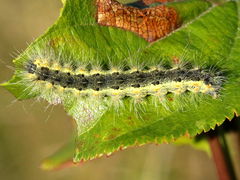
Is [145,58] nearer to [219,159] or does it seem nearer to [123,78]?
[123,78]

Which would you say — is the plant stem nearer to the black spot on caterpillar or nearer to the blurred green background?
the black spot on caterpillar

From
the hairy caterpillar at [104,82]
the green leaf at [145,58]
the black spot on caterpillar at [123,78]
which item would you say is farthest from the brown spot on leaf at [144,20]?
the black spot on caterpillar at [123,78]

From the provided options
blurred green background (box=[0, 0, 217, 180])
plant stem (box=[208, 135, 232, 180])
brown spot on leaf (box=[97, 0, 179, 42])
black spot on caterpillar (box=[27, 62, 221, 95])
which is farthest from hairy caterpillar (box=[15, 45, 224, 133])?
blurred green background (box=[0, 0, 217, 180])

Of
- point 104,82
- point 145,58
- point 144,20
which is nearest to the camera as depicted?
point 144,20

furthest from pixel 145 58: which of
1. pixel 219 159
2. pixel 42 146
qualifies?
pixel 42 146

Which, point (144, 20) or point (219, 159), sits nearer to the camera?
point (219, 159)

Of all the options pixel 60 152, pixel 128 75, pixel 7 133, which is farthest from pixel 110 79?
pixel 7 133
